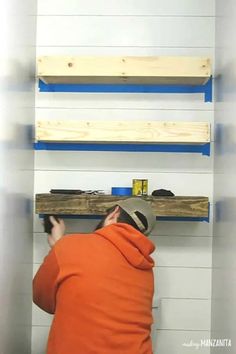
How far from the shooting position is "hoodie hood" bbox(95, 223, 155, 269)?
156 centimetres

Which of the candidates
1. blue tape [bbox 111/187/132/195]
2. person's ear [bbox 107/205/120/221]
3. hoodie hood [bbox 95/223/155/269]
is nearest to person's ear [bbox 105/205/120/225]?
person's ear [bbox 107/205/120/221]

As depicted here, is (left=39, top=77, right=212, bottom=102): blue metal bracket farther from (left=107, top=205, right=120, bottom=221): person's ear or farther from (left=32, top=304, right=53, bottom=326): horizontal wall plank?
(left=32, top=304, right=53, bottom=326): horizontal wall plank

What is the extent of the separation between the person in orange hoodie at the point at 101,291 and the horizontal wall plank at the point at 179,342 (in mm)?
571

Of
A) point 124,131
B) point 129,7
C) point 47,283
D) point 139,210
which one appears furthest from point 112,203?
point 129,7

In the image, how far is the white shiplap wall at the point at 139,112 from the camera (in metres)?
2.16

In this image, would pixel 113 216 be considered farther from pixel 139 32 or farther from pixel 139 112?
pixel 139 32

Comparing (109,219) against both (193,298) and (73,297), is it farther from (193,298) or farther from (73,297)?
(193,298)

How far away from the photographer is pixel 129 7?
7.22 feet

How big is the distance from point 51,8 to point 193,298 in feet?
5.64

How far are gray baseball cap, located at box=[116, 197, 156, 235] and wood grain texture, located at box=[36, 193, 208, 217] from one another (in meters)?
0.17

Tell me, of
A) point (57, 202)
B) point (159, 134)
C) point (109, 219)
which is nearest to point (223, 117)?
point (159, 134)

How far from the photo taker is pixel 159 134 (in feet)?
6.45

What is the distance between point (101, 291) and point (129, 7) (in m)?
1.51

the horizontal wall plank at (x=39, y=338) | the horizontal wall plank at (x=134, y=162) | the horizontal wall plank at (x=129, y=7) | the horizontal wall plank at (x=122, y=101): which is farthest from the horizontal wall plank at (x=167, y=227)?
the horizontal wall plank at (x=129, y=7)
